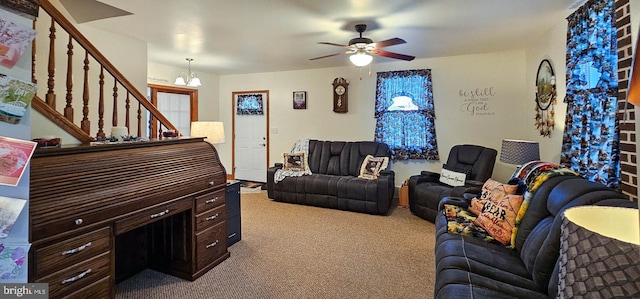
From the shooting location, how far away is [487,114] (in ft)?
16.3

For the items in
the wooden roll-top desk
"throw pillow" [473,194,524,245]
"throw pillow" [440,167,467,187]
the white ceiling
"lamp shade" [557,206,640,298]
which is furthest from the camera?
"throw pillow" [440,167,467,187]

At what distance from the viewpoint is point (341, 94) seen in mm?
5840

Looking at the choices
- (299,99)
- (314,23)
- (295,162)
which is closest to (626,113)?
(314,23)

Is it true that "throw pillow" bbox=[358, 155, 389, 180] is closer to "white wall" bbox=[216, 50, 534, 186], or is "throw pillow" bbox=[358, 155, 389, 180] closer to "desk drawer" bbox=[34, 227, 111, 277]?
"white wall" bbox=[216, 50, 534, 186]

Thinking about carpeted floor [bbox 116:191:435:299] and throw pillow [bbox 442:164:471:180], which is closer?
carpeted floor [bbox 116:191:435:299]

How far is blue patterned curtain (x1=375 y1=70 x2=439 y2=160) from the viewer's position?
526cm

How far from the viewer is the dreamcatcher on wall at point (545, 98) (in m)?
3.53

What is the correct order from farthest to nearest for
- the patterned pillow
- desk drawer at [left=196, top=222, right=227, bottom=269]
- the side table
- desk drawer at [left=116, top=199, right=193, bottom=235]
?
1. the side table
2. desk drawer at [left=196, top=222, right=227, bottom=269]
3. the patterned pillow
4. desk drawer at [left=116, top=199, right=193, bottom=235]

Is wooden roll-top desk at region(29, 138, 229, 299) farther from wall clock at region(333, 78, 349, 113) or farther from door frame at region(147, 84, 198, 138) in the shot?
wall clock at region(333, 78, 349, 113)

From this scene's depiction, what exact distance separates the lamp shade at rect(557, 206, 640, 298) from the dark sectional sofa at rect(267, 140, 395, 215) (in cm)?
342

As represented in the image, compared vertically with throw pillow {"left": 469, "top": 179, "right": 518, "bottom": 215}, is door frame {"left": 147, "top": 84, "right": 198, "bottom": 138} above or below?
above

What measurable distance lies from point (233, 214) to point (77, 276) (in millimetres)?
1636

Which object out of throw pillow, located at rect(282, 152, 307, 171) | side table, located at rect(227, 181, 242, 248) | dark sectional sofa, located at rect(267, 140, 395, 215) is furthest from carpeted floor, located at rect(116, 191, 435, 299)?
throw pillow, located at rect(282, 152, 307, 171)

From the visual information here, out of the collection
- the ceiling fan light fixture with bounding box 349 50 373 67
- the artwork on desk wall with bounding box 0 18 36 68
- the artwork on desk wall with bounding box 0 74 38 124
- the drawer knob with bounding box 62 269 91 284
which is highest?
the ceiling fan light fixture with bounding box 349 50 373 67
